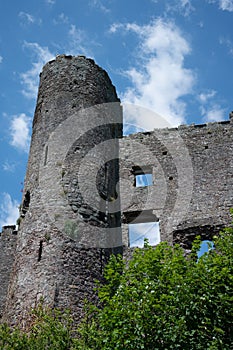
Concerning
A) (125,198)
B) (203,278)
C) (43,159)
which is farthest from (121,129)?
(203,278)

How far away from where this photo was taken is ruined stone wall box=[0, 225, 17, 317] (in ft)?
58.6

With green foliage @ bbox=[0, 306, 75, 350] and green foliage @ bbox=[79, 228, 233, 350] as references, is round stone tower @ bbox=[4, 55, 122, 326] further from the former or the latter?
green foliage @ bbox=[79, 228, 233, 350]

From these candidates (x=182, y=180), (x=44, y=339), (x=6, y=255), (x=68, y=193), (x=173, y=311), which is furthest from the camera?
(x=6, y=255)

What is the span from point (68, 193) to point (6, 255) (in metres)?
6.09

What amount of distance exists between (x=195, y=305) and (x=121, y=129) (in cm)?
1016

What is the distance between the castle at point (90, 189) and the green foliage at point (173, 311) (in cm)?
281

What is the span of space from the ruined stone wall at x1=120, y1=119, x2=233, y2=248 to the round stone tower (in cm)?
78

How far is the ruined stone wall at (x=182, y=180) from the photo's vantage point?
622 inches

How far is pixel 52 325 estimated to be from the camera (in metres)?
9.89

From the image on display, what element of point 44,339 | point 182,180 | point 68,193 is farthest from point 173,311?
point 182,180

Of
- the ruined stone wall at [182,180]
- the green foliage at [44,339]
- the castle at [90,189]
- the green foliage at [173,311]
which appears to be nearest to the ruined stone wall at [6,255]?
the castle at [90,189]

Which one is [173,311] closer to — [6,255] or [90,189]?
[90,189]

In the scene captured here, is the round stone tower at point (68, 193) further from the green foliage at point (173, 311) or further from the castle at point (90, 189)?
the green foliage at point (173, 311)

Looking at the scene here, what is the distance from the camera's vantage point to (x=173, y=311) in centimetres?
901
